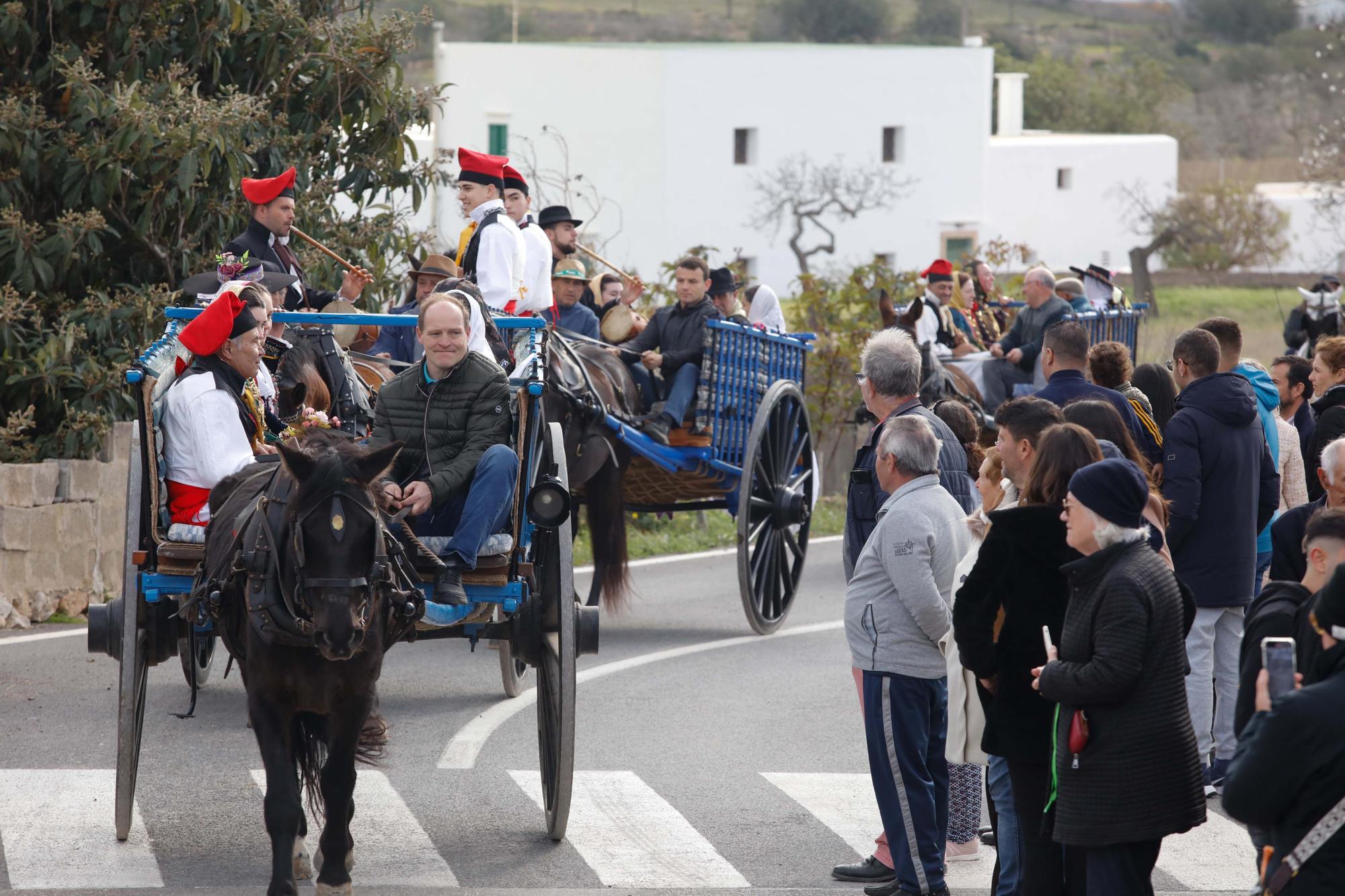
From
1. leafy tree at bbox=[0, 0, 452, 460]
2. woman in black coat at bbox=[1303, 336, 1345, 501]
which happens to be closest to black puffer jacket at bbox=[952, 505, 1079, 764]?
woman in black coat at bbox=[1303, 336, 1345, 501]

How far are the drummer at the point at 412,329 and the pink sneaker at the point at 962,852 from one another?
3.96 metres

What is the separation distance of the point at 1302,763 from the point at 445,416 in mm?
3913

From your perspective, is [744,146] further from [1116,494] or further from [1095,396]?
[1116,494]

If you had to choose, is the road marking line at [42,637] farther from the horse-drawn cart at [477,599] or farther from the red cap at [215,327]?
the red cap at [215,327]

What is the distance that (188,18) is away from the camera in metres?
12.4

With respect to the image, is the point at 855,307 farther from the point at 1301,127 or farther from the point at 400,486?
the point at 1301,127

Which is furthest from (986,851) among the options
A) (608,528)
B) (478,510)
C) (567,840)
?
(608,528)

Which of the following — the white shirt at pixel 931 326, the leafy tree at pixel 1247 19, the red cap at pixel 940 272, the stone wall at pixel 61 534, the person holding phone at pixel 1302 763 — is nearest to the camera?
the person holding phone at pixel 1302 763

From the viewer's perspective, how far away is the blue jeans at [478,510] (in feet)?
20.8

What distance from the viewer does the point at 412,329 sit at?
9.48 meters

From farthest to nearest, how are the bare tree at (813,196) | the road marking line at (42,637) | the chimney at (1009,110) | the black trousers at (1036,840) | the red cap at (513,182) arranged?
the chimney at (1009,110), the bare tree at (813,196), the road marking line at (42,637), the red cap at (513,182), the black trousers at (1036,840)

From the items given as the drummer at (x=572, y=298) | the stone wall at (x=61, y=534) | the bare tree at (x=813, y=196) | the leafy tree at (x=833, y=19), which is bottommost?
the stone wall at (x=61, y=534)

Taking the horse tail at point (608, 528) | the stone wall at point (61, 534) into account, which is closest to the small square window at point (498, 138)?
the stone wall at point (61, 534)

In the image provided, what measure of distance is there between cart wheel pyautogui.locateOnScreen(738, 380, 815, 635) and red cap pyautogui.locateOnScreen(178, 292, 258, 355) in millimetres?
4959
